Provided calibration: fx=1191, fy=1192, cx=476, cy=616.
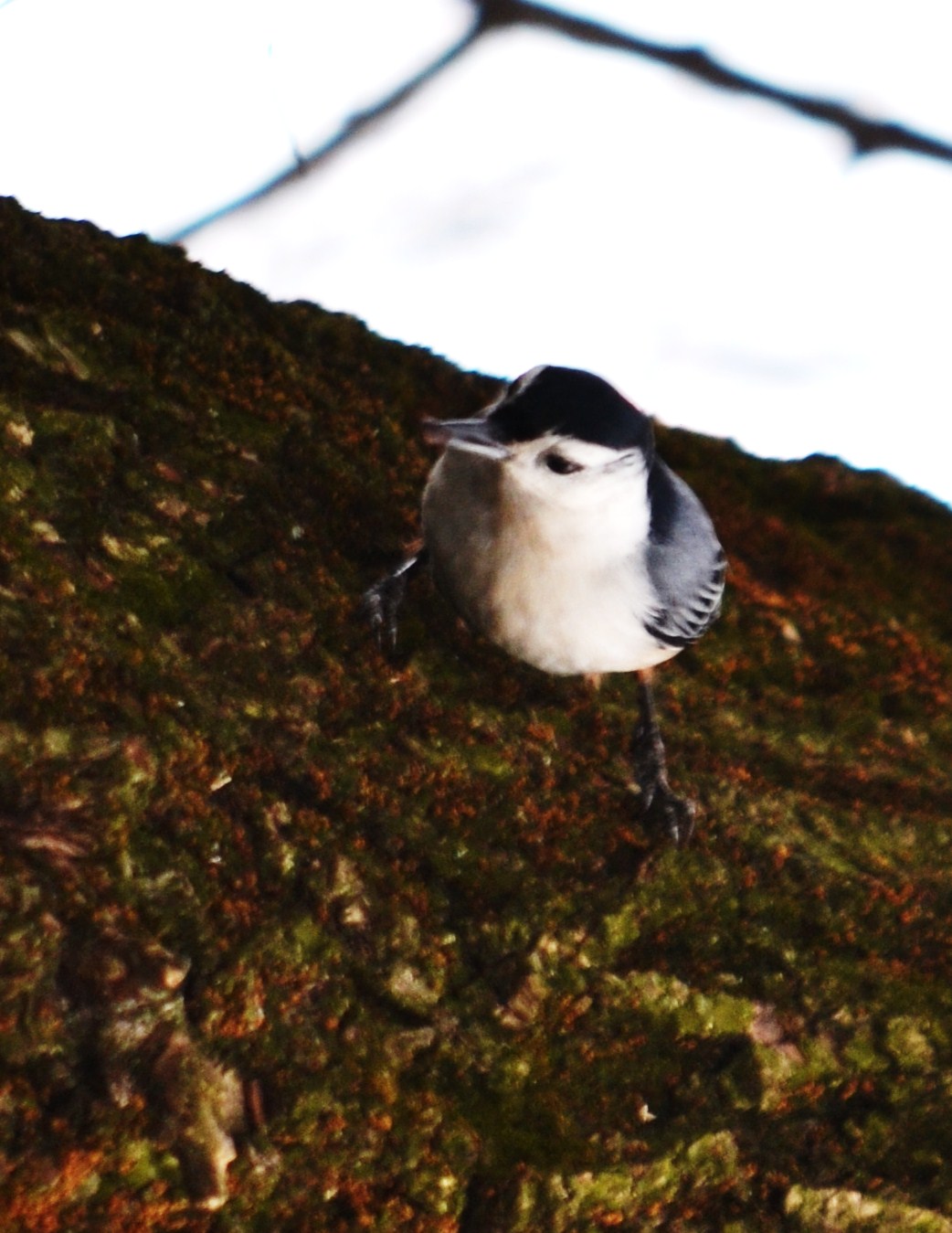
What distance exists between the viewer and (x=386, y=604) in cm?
194

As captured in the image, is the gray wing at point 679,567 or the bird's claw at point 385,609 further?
the gray wing at point 679,567

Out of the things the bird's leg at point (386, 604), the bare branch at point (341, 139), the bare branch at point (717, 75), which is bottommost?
the bird's leg at point (386, 604)

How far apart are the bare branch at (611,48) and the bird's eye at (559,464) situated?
6.07 feet

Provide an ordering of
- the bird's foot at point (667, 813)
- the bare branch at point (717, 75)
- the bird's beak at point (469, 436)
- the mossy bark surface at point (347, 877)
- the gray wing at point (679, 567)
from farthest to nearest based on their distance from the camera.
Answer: the bare branch at point (717, 75), the gray wing at point (679, 567), the bird's foot at point (667, 813), the bird's beak at point (469, 436), the mossy bark surface at point (347, 877)

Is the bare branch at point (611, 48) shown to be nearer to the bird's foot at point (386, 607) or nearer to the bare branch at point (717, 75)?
the bare branch at point (717, 75)

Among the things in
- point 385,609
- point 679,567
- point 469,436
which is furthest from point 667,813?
point 469,436

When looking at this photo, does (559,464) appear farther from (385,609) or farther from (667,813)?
(667,813)

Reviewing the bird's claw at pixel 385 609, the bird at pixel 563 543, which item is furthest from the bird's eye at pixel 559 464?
the bird's claw at pixel 385 609

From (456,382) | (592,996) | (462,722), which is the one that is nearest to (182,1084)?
(592,996)

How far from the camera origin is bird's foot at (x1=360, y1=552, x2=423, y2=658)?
1.88 metres

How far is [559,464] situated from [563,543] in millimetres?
142

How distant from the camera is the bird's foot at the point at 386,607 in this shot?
6.16ft

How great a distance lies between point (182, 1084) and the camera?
132cm

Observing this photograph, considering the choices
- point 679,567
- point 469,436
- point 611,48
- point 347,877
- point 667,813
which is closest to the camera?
point 347,877
